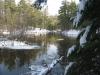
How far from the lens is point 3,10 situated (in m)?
69.1

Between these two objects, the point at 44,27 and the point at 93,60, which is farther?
the point at 44,27

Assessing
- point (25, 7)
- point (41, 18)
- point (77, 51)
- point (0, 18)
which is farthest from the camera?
point (41, 18)

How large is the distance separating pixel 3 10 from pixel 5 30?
5.74m

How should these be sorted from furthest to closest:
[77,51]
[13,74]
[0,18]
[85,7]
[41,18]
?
1. [41,18]
2. [0,18]
3. [13,74]
4. [77,51]
5. [85,7]

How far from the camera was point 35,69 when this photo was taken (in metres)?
18.1

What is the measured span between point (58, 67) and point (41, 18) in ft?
239

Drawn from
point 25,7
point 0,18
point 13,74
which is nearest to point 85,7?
point 13,74

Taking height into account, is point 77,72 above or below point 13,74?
above

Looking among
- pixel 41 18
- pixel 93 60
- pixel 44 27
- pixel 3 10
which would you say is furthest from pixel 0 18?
pixel 93 60

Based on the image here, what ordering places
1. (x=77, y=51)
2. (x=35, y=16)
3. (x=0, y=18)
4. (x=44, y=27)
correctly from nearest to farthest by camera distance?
(x=77, y=51) < (x=0, y=18) < (x=35, y=16) < (x=44, y=27)

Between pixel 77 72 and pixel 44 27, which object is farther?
pixel 44 27

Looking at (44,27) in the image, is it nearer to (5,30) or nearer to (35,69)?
(5,30)

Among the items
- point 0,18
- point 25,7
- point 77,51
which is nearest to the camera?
point 77,51

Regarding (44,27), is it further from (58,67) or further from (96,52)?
(96,52)
